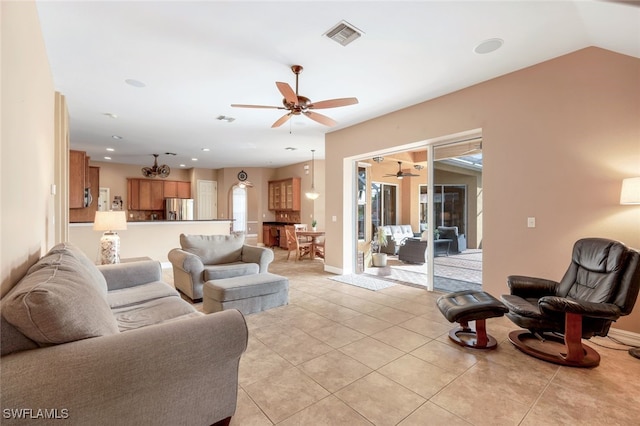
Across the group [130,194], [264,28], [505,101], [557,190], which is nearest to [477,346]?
[557,190]

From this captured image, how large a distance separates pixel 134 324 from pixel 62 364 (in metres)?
1.02

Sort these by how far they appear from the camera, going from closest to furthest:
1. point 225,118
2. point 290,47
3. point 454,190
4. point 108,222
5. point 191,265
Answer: point 290,47 → point 191,265 → point 108,222 → point 454,190 → point 225,118

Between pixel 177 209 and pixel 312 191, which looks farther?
pixel 177 209

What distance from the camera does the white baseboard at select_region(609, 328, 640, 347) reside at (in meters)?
2.72

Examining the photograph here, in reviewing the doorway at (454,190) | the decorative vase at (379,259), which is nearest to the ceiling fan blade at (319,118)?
the doorway at (454,190)

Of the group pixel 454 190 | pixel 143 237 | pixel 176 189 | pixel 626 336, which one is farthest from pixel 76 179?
pixel 626 336

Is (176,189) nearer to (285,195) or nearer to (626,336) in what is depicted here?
(285,195)

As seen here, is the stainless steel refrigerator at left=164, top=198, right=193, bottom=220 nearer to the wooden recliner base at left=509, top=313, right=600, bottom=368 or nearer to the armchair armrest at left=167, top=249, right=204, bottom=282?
the armchair armrest at left=167, top=249, right=204, bottom=282

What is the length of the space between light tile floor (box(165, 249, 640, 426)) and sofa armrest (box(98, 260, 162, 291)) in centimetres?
125

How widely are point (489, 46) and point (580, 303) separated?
8.24 feet

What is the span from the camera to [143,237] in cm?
631

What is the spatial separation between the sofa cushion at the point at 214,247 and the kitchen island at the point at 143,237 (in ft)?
8.30

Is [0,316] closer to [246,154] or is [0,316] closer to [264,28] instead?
[264,28]

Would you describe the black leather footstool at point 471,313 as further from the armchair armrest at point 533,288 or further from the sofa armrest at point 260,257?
the sofa armrest at point 260,257
